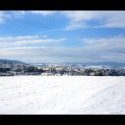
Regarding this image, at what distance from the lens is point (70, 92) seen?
7.52m
